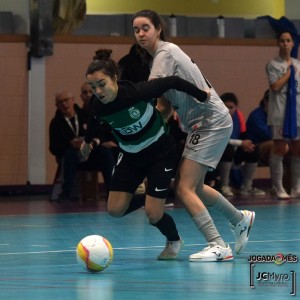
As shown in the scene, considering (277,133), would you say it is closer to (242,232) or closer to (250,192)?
(250,192)

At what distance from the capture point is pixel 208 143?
7.72 m

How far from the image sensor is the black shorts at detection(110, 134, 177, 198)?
7.57 meters

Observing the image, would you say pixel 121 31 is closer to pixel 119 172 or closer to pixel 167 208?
pixel 167 208

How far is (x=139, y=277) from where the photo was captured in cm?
670

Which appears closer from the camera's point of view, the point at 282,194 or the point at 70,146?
the point at 70,146

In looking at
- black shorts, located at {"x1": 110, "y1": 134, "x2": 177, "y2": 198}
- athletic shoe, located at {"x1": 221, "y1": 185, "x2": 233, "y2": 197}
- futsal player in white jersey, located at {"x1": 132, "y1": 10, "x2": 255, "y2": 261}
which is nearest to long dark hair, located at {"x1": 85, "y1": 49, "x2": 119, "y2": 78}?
futsal player in white jersey, located at {"x1": 132, "y1": 10, "x2": 255, "y2": 261}

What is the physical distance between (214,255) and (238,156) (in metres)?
7.70

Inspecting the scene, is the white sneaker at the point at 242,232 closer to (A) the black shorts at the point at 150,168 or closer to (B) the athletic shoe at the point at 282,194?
(A) the black shorts at the point at 150,168

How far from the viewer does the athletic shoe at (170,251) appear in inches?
303

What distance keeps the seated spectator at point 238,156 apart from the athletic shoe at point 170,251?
669 cm

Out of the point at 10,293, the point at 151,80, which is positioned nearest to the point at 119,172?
the point at 151,80

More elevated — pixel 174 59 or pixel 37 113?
pixel 174 59

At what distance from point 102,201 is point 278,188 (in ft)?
7.92

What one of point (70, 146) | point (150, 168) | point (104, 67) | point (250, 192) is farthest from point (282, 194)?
point (104, 67)
